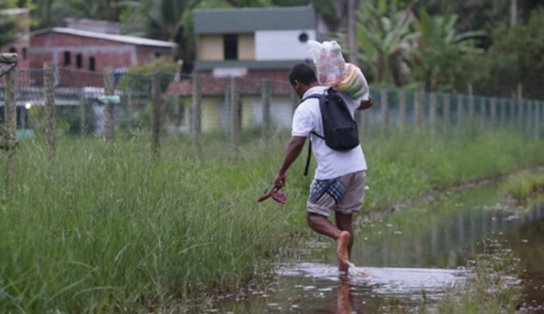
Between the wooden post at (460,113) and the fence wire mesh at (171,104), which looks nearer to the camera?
the fence wire mesh at (171,104)

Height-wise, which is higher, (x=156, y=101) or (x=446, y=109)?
(x=156, y=101)

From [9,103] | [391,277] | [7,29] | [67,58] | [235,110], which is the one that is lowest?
[67,58]

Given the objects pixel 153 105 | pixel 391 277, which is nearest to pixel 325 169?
pixel 391 277

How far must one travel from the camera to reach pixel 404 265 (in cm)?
1248

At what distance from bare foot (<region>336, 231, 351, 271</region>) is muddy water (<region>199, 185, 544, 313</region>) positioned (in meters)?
0.16

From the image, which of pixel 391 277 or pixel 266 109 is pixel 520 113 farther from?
pixel 391 277

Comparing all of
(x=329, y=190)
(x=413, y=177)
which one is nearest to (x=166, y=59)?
(x=413, y=177)

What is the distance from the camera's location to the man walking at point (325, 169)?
10898 millimetres

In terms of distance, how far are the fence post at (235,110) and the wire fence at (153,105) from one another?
0.05 feet

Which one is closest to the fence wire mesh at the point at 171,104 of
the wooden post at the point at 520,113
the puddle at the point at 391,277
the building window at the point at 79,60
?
the puddle at the point at 391,277

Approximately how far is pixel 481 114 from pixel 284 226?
22.8m

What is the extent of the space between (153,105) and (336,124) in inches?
231

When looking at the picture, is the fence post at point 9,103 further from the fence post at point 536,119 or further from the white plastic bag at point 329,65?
the fence post at point 536,119

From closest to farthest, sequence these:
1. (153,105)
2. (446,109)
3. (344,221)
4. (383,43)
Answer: (344,221)
(153,105)
(446,109)
(383,43)
